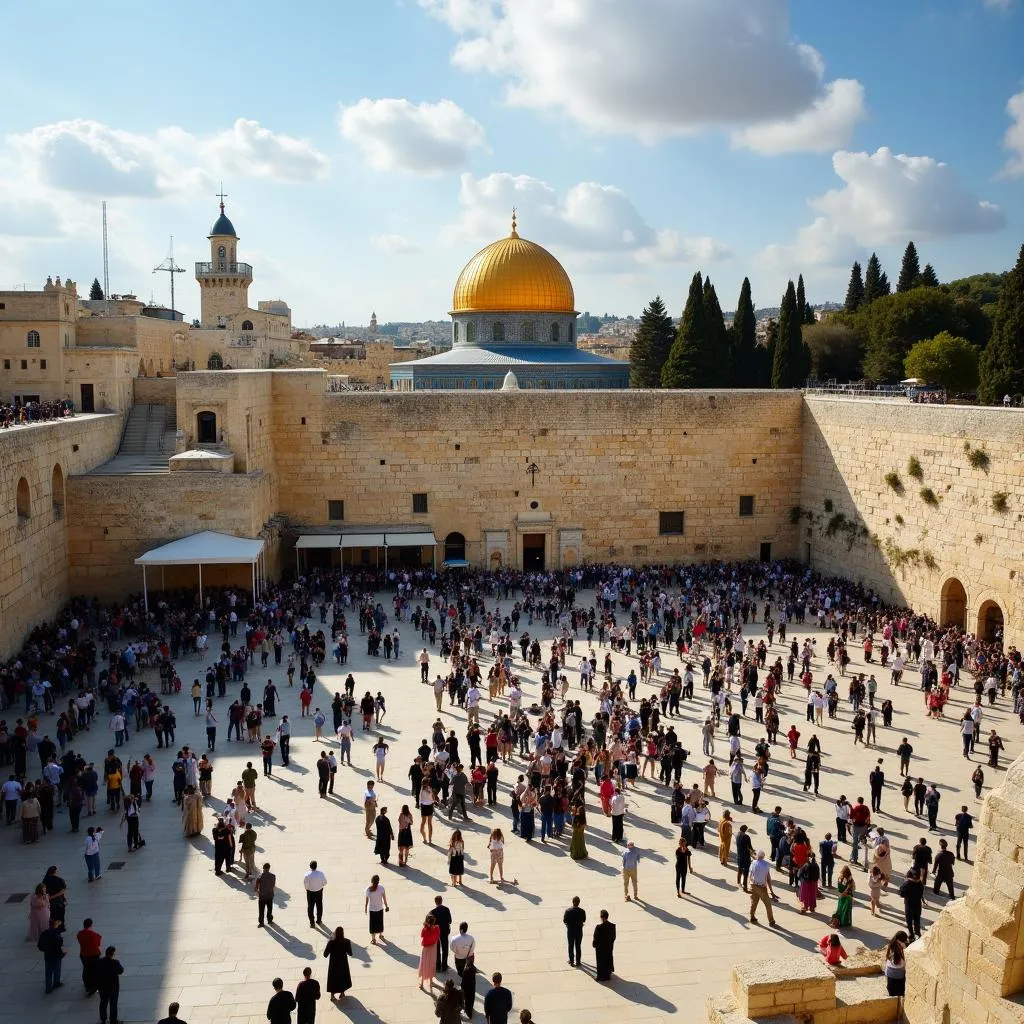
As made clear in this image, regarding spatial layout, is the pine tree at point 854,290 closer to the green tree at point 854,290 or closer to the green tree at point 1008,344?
the green tree at point 854,290

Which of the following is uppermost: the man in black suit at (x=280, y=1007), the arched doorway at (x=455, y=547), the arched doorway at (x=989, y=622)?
the arched doorway at (x=455, y=547)

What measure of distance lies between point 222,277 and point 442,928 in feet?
145

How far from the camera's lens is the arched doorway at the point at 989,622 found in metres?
19.8

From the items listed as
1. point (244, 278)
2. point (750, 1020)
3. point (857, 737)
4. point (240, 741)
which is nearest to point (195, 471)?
point (240, 741)

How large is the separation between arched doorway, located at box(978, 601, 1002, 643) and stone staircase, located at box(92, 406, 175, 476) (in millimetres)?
18399

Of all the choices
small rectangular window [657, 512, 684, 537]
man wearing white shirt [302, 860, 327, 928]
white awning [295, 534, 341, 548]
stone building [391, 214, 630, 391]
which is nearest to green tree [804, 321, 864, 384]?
stone building [391, 214, 630, 391]

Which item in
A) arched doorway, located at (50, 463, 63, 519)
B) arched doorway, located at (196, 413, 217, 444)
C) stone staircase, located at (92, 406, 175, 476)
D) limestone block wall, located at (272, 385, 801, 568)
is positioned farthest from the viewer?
limestone block wall, located at (272, 385, 801, 568)

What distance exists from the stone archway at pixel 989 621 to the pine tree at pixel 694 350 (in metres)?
19.5

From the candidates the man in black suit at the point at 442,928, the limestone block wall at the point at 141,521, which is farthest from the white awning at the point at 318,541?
the man in black suit at the point at 442,928

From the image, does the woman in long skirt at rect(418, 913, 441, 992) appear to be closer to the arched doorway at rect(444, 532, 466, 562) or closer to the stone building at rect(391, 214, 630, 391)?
the arched doorway at rect(444, 532, 466, 562)

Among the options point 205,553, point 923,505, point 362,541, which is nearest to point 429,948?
point 205,553

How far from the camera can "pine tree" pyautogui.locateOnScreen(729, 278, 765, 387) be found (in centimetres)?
4109

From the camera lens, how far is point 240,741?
15.2 m

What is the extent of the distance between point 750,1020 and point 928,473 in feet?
57.0
